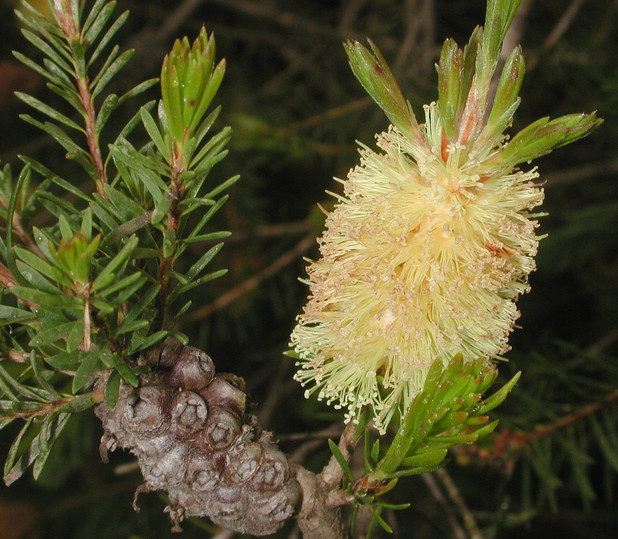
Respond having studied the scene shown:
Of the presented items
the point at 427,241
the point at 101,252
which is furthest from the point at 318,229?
the point at 101,252

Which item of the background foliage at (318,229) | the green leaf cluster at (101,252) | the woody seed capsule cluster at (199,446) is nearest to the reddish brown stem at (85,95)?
the green leaf cluster at (101,252)

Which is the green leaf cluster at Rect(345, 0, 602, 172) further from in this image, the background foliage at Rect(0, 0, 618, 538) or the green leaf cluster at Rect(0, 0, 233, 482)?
the background foliage at Rect(0, 0, 618, 538)

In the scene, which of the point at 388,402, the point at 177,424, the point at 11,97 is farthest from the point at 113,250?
the point at 11,97

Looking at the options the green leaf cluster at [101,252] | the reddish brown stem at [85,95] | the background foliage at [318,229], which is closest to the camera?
the green leaf cluster at [101,252]

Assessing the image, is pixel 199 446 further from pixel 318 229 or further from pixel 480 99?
pixel 318 229

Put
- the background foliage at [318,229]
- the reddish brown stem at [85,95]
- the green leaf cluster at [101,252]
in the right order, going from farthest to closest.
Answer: the background foliage at [318,229]
the reddish brown stem at [85,95]
the green leaf cluster at [101,252]

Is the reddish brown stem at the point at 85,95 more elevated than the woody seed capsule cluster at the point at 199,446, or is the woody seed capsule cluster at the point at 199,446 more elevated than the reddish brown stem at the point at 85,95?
the reddish brown stem at the point at 85,95

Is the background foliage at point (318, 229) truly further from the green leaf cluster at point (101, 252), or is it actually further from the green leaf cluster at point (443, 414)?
the green leaf cluster at point (101, 252)

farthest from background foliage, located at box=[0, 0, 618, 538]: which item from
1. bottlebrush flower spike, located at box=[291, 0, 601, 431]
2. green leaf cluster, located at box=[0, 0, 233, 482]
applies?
green leaf cluster, located at box=[0, 0, 233, 482]
